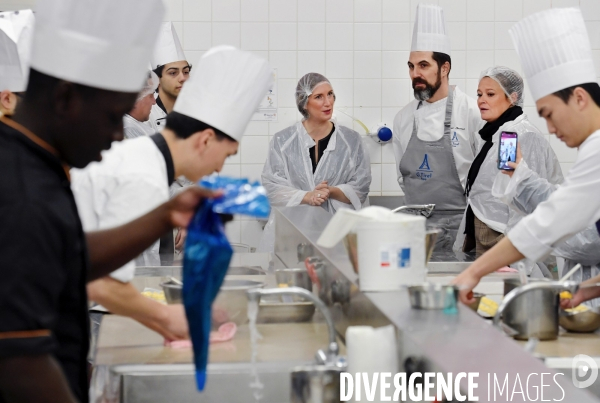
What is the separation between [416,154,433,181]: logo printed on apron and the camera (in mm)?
4660

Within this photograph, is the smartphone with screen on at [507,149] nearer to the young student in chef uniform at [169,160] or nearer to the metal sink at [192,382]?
the young student in chef uniform at [169,160]

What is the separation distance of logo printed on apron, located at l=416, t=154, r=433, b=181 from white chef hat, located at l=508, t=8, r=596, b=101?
84.5 inches

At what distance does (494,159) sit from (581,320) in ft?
6.80

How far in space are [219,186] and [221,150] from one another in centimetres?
98

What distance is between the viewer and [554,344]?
2.01 meters

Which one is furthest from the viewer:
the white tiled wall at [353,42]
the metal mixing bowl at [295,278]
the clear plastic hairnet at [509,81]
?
the white tiled wall at [353,42]

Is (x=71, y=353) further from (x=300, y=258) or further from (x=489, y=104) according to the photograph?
(x=489, y=104)

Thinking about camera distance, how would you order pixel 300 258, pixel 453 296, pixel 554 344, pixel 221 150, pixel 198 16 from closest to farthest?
pixel 453 296 < pixel 554 344 < pixel 221 150 < pixel 300 258 < pixel 198 16

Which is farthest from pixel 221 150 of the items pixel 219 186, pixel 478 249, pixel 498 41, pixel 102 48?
pixel 498 41

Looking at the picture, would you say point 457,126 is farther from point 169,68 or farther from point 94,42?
point 94,42

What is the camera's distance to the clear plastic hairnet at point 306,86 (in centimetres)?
493

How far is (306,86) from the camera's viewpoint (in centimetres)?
494

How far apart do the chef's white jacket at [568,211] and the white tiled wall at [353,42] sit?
311cm

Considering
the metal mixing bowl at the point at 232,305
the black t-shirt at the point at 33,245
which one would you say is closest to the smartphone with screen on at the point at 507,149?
the metal mixing bowl at the point at 232,305
